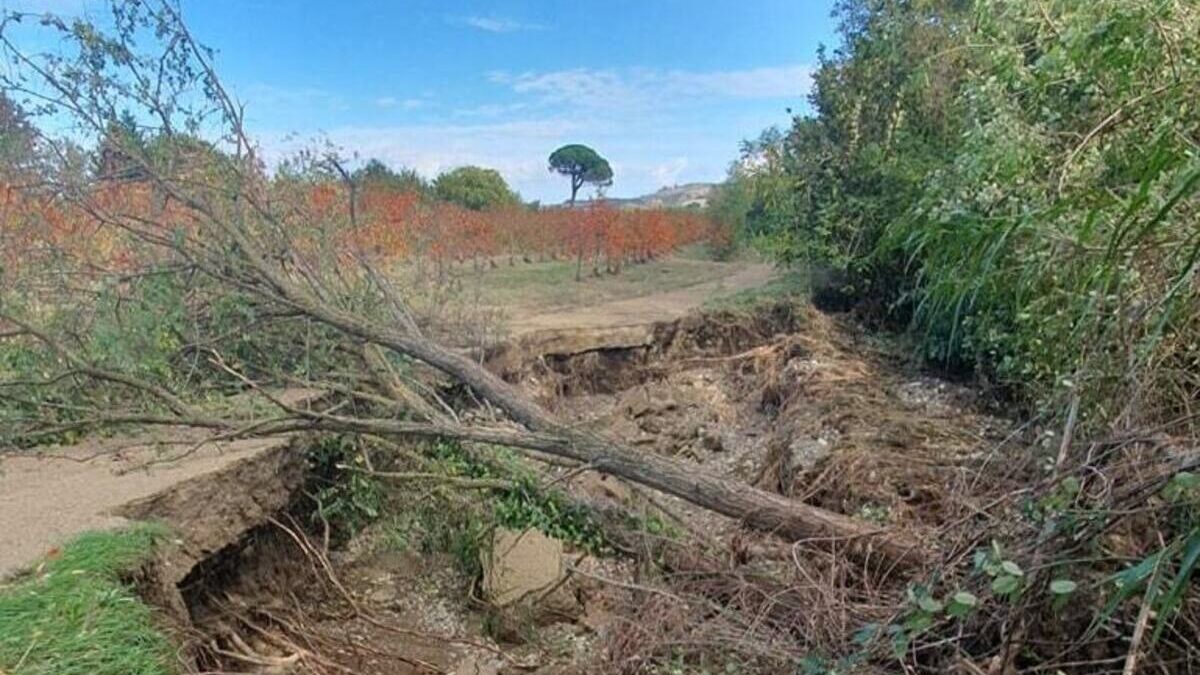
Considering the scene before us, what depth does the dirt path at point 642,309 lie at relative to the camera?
32.6 feet

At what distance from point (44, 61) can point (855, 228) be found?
8.10m

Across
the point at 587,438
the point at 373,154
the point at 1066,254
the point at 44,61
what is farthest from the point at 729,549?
the point at 373,154

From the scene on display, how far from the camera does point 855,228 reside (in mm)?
9727

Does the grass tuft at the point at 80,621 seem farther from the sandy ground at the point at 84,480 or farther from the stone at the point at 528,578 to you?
the stone at the point at 528,578

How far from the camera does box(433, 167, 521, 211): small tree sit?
15.2m

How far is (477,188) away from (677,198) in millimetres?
8235

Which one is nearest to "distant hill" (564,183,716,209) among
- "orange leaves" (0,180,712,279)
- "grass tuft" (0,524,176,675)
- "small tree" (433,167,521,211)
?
"small tree" (433,167,521,211)

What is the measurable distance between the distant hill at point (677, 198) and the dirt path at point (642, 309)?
3700 mm

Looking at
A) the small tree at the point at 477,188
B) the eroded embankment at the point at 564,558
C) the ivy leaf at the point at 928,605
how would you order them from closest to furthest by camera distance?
the ivy leaf at the point at 928,605 < the eroded embankment at the point at 564,558 < the small tree at the point at 477,188

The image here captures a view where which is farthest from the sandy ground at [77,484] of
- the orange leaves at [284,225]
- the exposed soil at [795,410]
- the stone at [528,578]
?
the exposed soil at [795,410]

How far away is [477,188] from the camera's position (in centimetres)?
1647

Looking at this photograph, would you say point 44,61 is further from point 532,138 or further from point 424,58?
point 532,138

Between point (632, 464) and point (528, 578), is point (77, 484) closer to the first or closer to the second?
point (528, 578)

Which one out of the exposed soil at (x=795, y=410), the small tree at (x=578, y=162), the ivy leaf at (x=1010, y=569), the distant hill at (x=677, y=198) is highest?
the small tree at (x=578, y=162)
